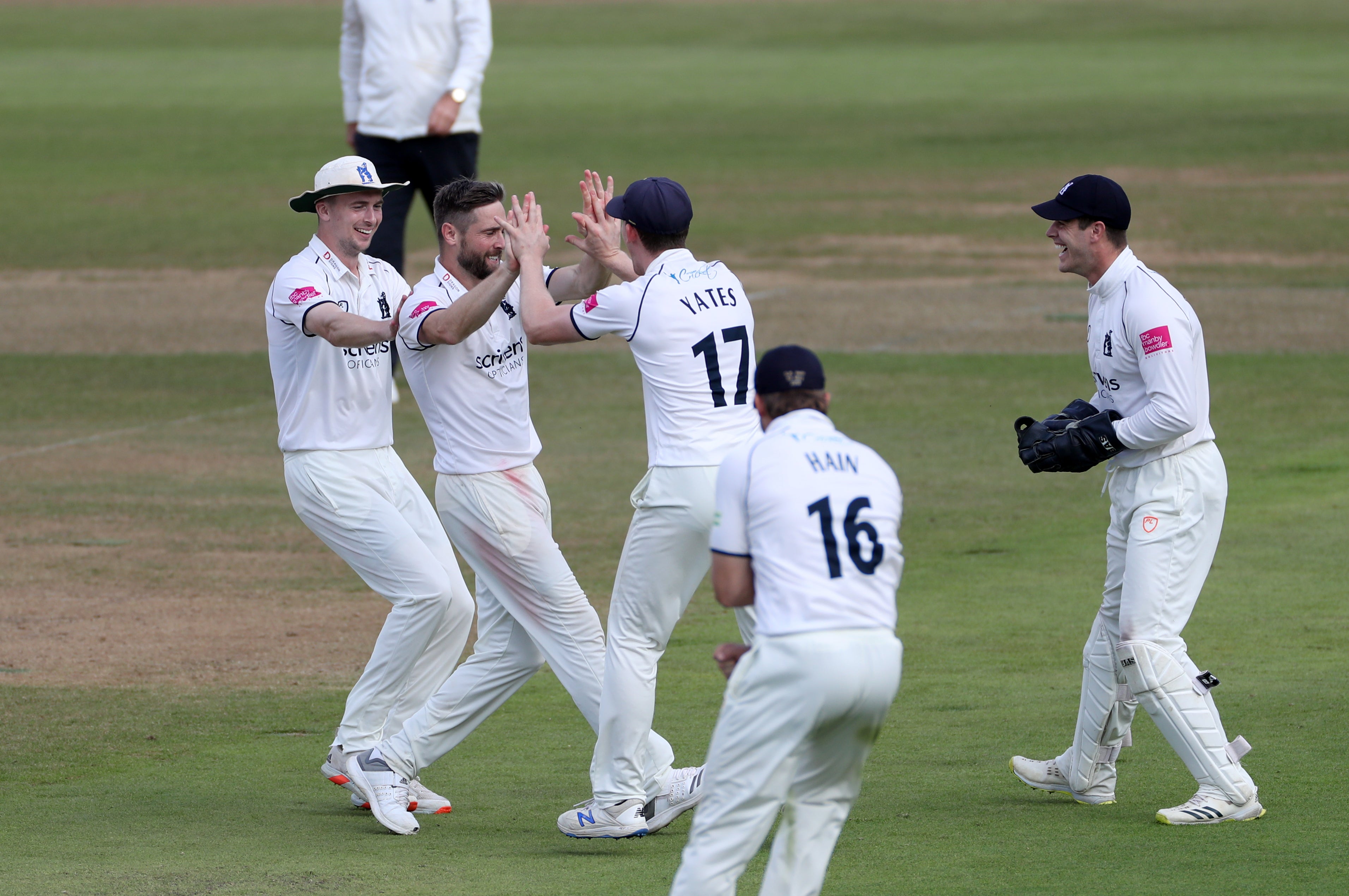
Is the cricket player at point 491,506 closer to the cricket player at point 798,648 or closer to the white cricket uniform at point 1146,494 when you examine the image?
the white cricket uniform at point 1146,494

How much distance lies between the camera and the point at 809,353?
5535mm

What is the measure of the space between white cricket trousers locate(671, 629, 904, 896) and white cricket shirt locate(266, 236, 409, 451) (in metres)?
2.84

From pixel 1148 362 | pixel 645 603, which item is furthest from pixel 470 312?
pixel 1148 362

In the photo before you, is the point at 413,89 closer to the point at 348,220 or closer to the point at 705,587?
the point at 705,587

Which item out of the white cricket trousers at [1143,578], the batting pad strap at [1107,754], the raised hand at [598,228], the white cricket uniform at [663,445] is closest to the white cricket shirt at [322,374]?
the raised hand at [598,228]

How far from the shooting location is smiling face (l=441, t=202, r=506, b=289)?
7.46 meters

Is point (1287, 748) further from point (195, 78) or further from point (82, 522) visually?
point (195, 78)

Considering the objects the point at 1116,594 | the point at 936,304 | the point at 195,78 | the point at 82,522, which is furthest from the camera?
the point at 195,78

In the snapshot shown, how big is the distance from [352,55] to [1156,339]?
10.2m

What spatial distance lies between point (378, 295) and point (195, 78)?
51652mm

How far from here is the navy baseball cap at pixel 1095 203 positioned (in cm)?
724

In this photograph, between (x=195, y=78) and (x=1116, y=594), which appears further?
(x=195, y=78)

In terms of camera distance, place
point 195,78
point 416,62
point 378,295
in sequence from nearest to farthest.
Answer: point 378,295
point 416,62
point 195,78

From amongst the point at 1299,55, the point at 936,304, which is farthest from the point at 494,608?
the point at 1299,55
